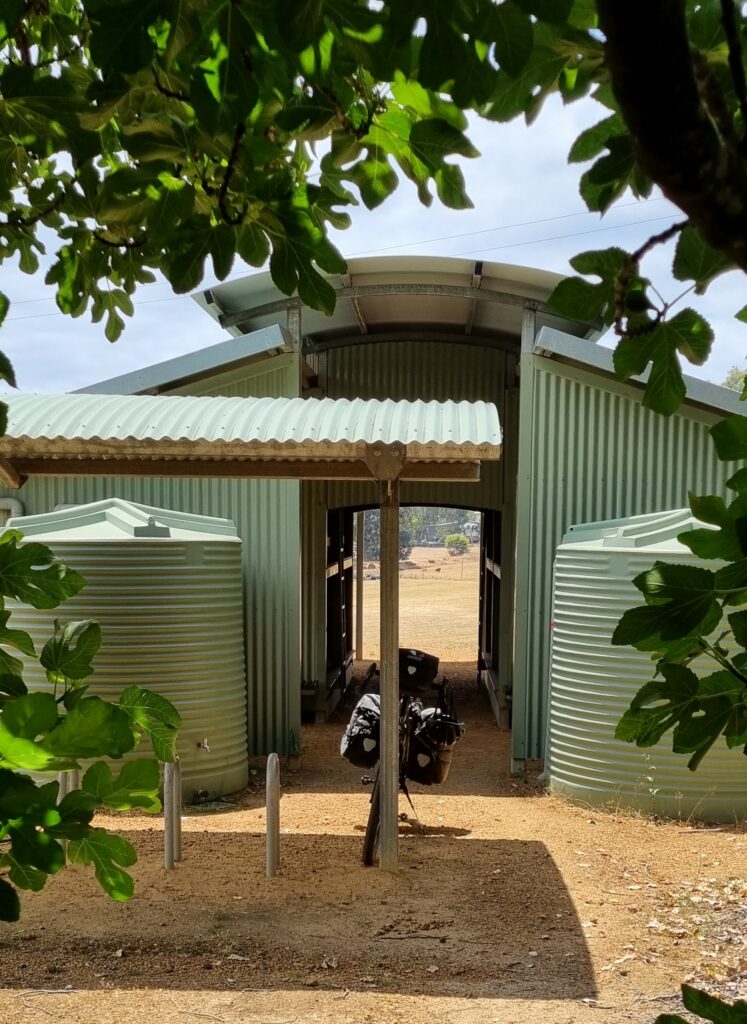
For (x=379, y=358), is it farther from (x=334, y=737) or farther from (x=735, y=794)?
(x=735, y=794)

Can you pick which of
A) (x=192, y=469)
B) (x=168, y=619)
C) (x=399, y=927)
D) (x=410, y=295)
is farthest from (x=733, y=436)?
(x=410, y=295)

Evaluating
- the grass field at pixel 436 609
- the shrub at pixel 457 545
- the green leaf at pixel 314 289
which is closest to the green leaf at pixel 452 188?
the green leaf at pixel 314 289

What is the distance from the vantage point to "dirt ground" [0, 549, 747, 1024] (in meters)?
4.43

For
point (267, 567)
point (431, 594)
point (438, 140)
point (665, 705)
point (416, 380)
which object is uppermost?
point (416, 380)

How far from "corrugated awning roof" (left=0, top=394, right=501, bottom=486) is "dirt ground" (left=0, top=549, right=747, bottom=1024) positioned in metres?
2.90

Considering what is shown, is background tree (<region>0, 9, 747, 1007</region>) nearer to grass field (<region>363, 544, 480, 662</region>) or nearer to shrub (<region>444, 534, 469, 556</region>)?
grass field (<region>363, 544, 480, 662</region>)

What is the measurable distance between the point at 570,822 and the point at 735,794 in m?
1.40

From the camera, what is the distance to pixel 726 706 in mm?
1271

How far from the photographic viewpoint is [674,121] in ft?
2.27

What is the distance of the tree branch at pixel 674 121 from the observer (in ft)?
2.18

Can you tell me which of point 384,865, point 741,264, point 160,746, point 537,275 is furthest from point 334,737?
point 741,264

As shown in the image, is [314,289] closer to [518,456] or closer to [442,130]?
[442,130]

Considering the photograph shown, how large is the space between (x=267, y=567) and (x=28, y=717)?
8773mm

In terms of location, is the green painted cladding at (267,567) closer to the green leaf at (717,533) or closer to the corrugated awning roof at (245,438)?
the corrugated awning roof at (245,438)
